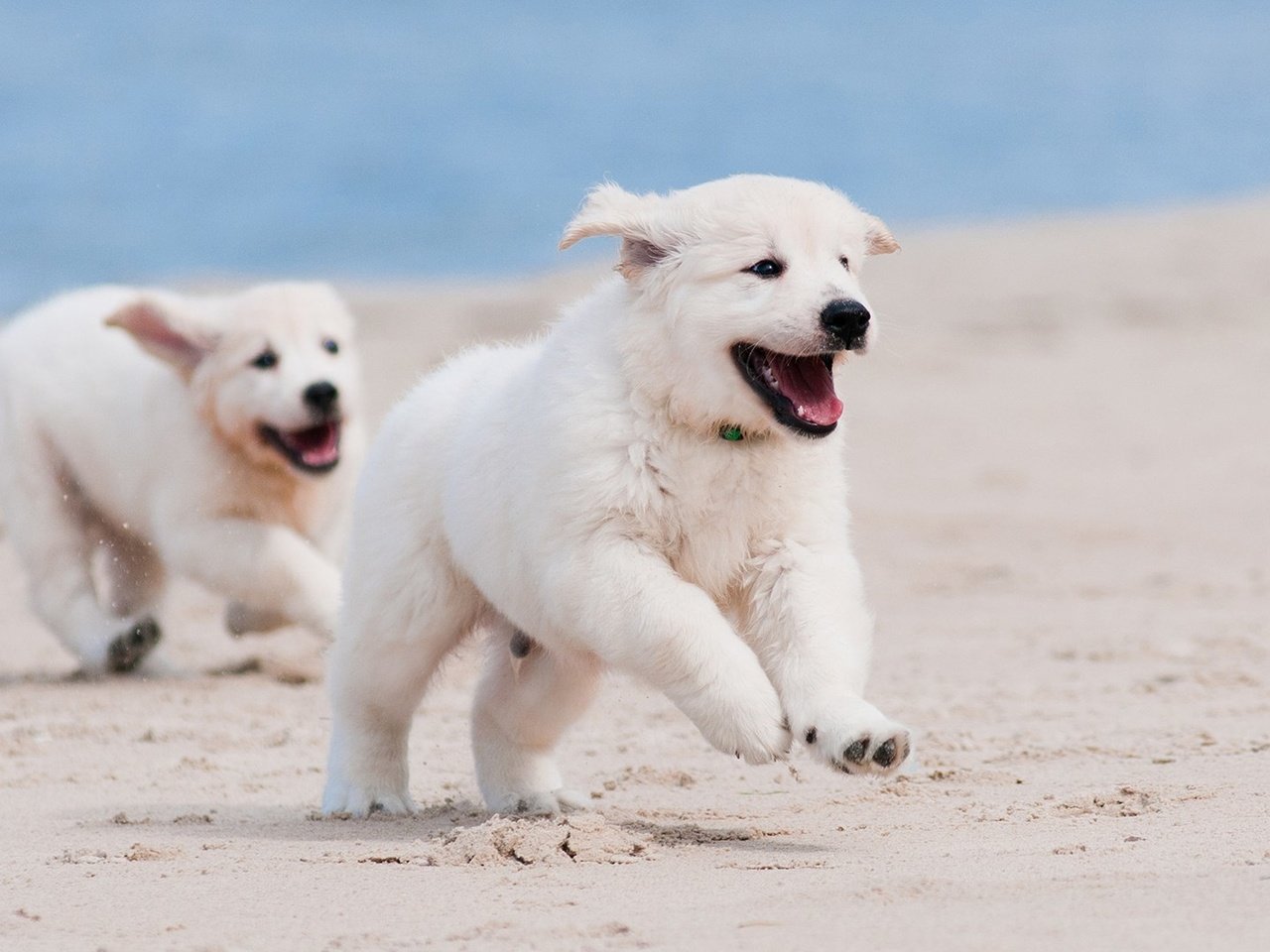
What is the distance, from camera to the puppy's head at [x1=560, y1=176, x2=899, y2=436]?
459 cm

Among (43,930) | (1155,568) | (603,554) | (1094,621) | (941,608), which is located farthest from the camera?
(1155,568)

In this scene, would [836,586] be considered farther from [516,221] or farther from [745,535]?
[516,221]

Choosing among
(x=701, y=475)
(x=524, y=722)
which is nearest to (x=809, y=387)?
(x=701, y=475)

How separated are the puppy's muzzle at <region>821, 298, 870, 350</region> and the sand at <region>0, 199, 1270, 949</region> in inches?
40.3

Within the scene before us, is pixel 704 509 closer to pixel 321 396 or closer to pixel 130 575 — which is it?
pixel 321 396

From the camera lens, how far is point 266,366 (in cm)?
786

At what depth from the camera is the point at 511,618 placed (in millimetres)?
4918

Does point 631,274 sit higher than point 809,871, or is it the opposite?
point 631,274

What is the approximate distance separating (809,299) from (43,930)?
7.23 feet

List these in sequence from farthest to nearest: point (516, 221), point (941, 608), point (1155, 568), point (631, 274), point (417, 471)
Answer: point (516, 221), point (1155, 568), point (941, 608), point (417, 471), point (631, 274)

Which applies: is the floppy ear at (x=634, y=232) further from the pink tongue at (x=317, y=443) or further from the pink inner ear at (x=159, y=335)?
the pink inner ear at (x=159, y=335)

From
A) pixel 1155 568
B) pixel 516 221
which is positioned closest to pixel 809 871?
pixel 1155 568

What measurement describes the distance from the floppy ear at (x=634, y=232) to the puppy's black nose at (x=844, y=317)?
0.45 meters

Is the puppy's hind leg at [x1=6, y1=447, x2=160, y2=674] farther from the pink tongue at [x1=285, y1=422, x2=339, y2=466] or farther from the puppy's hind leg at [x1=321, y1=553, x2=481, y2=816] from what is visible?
the puppy's hind leg at [x1=321, y1=553, x2=481, y2=816]
